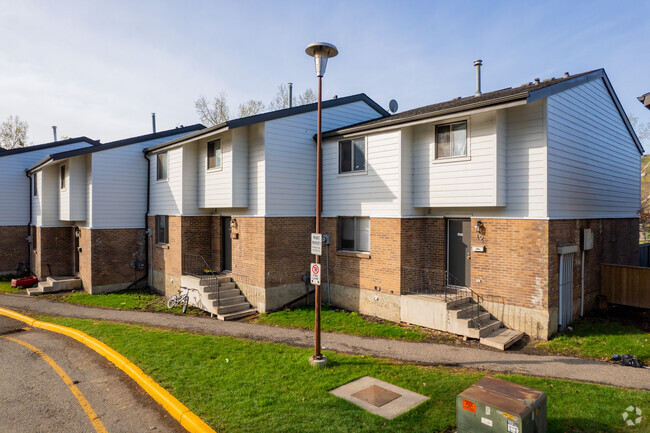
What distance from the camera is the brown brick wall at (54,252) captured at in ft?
69.5

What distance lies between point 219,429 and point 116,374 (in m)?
3.97

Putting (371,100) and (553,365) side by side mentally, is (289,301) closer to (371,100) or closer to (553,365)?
(553,365)

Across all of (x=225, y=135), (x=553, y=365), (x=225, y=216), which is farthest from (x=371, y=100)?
(x=553, y=365)

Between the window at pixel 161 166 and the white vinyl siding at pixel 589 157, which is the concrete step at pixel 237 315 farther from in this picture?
the white vinyl siding at pixel 589 157

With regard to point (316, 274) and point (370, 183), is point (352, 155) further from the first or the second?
point (316, 274)

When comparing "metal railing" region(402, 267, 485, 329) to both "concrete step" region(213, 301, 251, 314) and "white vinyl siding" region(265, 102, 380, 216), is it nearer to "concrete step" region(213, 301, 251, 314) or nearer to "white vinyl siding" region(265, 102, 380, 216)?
"white vinyl siding" region(265, 102, 380, 216)

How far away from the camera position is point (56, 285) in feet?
63.1

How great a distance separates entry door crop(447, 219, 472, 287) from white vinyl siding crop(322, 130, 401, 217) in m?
1.89

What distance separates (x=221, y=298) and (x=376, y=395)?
8.72 metres

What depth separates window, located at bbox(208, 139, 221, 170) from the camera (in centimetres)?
1548

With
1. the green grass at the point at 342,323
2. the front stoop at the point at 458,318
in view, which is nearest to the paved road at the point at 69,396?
the green grass at the point at 342,323

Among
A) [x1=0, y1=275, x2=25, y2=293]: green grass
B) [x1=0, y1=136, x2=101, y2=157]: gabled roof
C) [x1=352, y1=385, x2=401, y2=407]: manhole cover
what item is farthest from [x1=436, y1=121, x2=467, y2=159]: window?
[x1=0, y1=136, x2=101, y2=157]: gabled roof

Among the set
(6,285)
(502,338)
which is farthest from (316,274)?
(6,285)

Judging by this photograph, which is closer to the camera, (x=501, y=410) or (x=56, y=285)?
(x=501, y=410)
